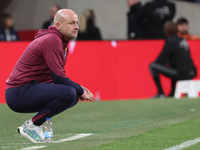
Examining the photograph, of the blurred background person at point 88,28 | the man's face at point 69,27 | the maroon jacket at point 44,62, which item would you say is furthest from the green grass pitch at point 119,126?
the blurred background person at point 88,28

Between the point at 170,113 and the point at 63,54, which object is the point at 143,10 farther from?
the point at 63,54

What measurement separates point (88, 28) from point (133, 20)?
1.33 m

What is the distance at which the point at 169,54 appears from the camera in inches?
481

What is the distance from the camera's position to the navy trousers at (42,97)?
531cm

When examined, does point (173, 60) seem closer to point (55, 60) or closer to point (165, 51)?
point (165, 51)

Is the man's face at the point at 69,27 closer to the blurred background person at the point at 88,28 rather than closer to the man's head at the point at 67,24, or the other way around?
the man's head at the point at 67,24

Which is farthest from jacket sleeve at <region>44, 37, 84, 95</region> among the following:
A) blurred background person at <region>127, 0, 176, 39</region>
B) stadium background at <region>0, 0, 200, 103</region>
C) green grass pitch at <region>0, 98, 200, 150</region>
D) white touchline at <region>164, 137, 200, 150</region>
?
blurred background person at <region>127, 0, 176, 39</region>

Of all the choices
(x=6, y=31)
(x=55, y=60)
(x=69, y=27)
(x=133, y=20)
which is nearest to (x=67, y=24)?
(x=69, y=27)

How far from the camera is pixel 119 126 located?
22.4ft

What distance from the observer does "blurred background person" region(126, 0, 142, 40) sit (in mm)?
12938

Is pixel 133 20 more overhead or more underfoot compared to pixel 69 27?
more underfoot

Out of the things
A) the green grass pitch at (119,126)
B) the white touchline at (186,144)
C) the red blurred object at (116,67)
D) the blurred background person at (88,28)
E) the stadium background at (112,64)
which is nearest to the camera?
the white touchline at (186,144)

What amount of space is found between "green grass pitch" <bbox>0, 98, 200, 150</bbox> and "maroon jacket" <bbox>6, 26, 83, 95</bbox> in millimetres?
697

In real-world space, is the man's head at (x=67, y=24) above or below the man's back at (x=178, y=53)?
above
